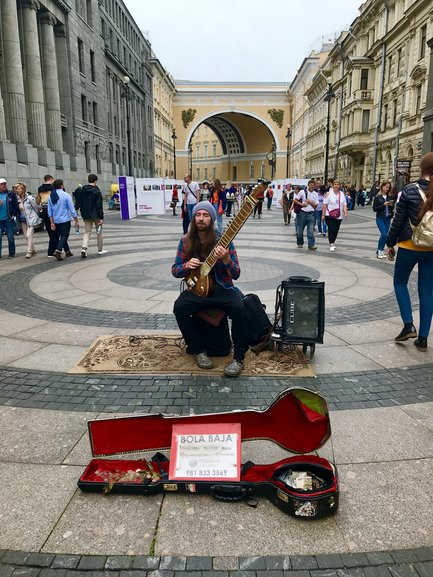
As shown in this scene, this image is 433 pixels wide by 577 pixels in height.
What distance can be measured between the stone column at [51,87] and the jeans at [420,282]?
29.4 metres

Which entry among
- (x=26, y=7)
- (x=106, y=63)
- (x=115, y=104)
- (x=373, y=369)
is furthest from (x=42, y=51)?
(x=373, y=369)

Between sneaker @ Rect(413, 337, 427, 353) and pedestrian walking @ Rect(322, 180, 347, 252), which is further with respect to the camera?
pedestrian walking @ Rect(322, 180, 347, 252)

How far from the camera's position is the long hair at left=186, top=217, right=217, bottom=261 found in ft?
14.5

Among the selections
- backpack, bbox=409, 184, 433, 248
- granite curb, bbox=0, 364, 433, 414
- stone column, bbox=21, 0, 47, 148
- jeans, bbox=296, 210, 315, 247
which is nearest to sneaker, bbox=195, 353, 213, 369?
granite curb, bbox=0, 364, 433, 414

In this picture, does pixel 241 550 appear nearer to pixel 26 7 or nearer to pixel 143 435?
pixel 143 435

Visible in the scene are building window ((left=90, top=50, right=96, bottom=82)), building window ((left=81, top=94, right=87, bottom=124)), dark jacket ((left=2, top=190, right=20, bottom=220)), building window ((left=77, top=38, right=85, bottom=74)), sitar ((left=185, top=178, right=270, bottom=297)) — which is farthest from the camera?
building window ((left=90, top=50, right=96, bottom=82))

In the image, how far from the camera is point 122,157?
51.1 meters

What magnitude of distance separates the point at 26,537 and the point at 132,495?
0.58m

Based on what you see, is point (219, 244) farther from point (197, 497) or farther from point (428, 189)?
point (428, 189)

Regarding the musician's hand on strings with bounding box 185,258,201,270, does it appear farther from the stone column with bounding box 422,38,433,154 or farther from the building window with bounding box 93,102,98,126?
the building window with bounding box 93,102,98,126

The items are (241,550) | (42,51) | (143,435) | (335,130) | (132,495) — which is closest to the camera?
(241,550)

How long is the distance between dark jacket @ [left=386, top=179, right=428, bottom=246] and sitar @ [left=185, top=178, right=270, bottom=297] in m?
1.86

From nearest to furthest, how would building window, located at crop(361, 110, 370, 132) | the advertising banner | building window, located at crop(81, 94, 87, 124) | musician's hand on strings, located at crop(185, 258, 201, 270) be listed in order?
musician's hand on strings, located at crop(185, 258, 201, 270) < the advertising banner < building window, located at crop(81, 94, 87, 124) < building window, located at crop(361, 110, 370, 132)

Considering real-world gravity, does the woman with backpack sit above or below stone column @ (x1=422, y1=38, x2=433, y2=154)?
below
